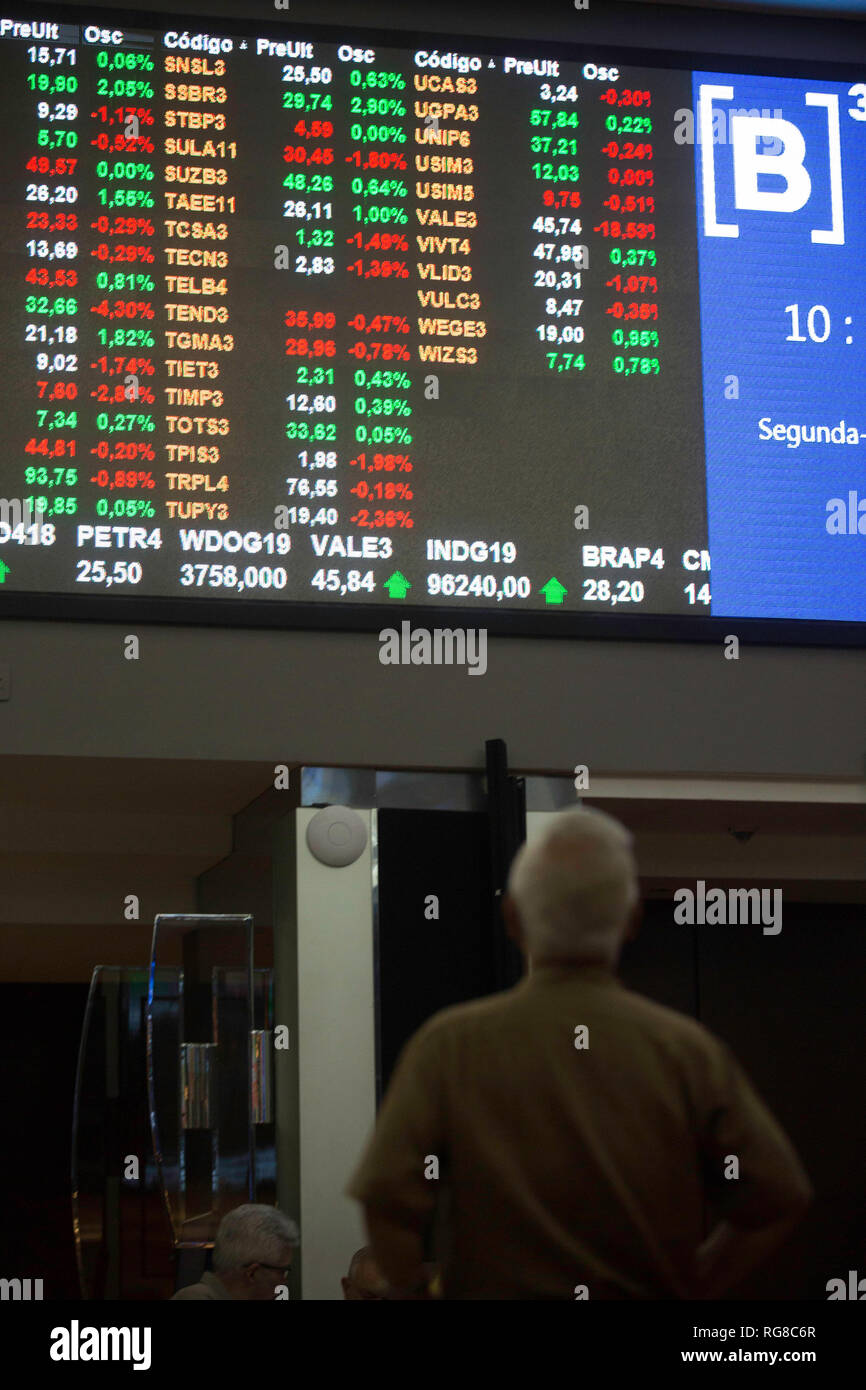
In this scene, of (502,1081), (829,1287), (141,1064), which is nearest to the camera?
(502,1081)

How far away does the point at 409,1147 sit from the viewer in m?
1.36

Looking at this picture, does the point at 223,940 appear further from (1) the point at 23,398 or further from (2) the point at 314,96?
(2) the point at 314,96

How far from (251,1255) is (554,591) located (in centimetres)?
173

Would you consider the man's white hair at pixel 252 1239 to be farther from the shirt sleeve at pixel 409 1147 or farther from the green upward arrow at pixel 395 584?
the shirt sleeve at pixel 409 1147

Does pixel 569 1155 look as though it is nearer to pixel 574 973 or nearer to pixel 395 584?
pixel 574 973

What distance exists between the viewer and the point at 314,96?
439 centimetres

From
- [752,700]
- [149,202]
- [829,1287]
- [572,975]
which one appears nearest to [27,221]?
[149,202]

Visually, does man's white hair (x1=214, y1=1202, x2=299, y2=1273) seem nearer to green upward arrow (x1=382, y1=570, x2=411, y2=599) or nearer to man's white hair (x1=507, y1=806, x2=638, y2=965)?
green upward arrow (x1=382, y1=570, x2=411, y2=599)

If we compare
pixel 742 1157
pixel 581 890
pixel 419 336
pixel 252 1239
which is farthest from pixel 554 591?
pixel 742 1157

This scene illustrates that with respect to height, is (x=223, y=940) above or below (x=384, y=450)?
below

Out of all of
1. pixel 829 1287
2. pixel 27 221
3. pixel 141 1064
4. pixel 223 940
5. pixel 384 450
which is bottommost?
pixel 829 1287

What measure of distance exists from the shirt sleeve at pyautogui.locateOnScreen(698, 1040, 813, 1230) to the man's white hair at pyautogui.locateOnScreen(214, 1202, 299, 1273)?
7.14ft

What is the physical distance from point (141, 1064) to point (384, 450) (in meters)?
1.55
